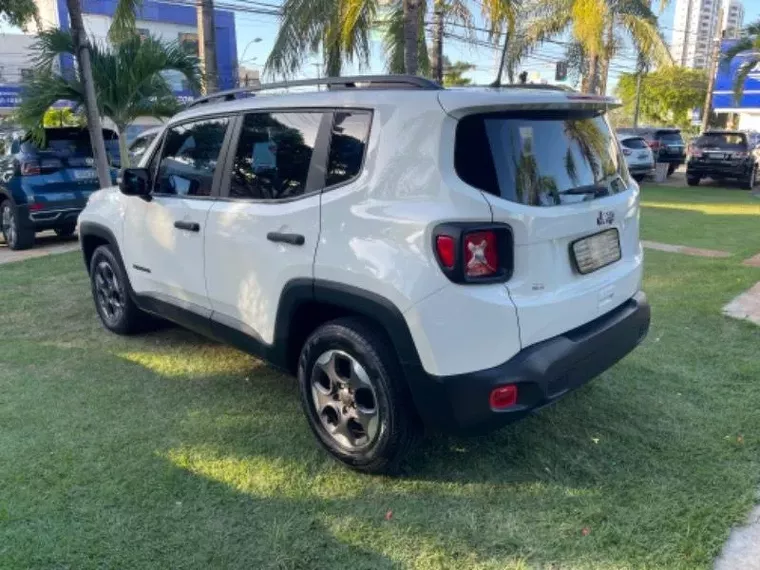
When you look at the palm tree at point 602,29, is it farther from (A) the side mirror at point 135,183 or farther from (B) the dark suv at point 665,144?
(A) the side mirror at point 135,183

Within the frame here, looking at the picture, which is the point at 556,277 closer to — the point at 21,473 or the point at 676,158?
the point at 21,473

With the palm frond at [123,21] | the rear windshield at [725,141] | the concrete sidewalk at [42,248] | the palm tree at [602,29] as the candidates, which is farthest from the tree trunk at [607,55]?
the concrete sidewalk at [42,248]

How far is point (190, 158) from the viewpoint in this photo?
13.0ft

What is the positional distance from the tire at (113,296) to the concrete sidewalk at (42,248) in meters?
3.79

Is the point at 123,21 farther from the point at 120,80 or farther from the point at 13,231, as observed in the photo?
the point at 13,231

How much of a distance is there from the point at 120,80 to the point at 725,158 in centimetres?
1542

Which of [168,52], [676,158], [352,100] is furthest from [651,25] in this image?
[352,100]

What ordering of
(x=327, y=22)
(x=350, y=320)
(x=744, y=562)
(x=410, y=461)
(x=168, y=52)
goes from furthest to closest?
1. (x=327, y=22)
2. (x=168, y=52)
3. (x=410, y=461)
4. (x=350, y=320)
5. (x=744, y=562)

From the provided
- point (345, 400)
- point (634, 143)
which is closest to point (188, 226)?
point (345, 400)

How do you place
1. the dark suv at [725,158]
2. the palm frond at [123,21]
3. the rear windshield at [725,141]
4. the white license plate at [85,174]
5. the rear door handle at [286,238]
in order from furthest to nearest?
the rear windshield at [725,141] < the dark suv at [725,158] < the palm frond at [123,21] < the white license plate at [85,174] < the rear door handle at [286,238]

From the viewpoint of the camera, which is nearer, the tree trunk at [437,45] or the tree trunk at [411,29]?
the tree trunk at [411,29]

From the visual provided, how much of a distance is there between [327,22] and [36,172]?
5.61 meters

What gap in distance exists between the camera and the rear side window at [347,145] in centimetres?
289

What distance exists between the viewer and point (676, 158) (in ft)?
68.7
